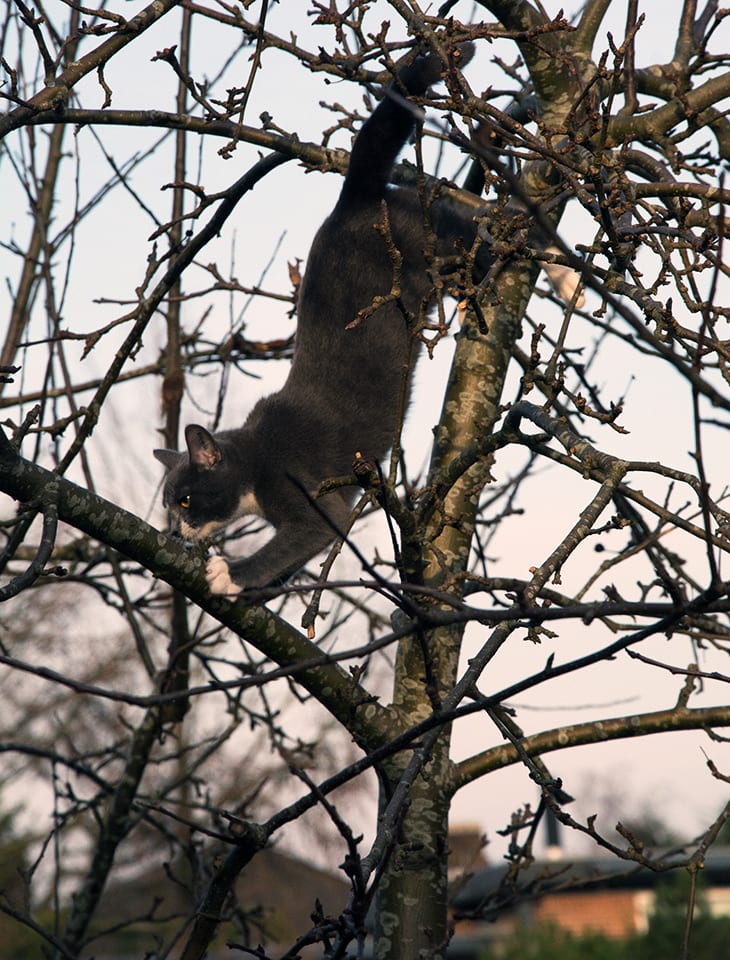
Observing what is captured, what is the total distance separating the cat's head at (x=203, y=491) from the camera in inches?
160

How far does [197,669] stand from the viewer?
15938 mm

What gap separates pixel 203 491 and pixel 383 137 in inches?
60.9

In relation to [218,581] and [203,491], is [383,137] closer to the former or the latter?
[203,491]

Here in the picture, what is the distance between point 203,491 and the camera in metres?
4.09

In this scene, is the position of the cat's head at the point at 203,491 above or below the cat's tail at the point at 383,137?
below

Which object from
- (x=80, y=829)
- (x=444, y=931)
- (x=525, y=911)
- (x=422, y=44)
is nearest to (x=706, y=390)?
(x=422, y=44)

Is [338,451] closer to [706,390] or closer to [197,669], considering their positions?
[706,390]

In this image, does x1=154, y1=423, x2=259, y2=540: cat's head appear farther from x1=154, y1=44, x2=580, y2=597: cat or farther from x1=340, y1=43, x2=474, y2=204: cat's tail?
x1=340, y1=43, x2=474, y2=204: cat's tail

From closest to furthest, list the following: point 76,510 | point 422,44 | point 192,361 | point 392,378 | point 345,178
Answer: point 76,510
point 422,44
point 345,178
point 392,378
point 192,361

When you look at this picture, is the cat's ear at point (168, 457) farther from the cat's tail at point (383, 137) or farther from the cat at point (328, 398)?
the cat's tail at point (383, 137)

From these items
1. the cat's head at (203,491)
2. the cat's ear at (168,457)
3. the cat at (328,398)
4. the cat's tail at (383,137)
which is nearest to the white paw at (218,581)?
the cat at (328,398)

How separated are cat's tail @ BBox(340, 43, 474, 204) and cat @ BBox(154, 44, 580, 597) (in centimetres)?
1

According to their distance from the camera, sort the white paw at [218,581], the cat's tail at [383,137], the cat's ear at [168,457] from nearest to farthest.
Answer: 1. the white paw at [218,581]
2. the cat's tail at [383,137]
3. the cat's ear at [168,457]

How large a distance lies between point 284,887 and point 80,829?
194 inches
